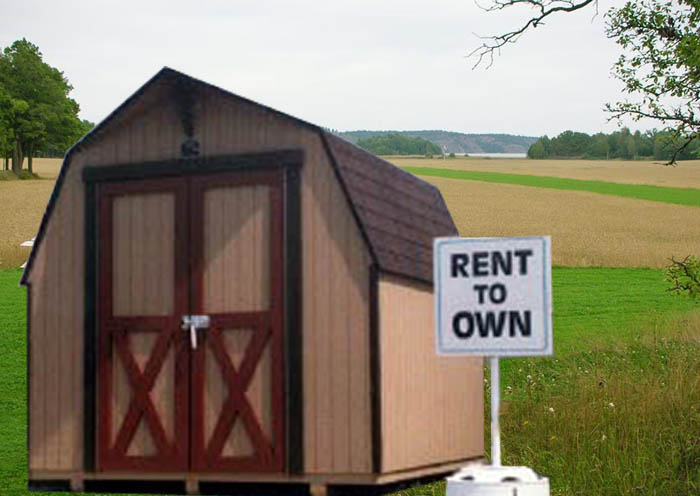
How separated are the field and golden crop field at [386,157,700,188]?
26.5 m

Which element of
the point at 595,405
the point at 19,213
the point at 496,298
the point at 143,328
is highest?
the point at 19,213

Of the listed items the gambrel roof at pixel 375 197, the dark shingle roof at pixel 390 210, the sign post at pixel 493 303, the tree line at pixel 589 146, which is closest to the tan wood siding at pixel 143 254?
the gambrel roof at pixel 375 197

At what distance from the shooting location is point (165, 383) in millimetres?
9695

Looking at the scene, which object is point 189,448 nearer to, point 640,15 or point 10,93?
point 640,15

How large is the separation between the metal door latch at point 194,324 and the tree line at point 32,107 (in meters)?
64.4

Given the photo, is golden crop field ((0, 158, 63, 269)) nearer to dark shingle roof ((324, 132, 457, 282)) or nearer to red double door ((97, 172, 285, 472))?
red double door ((97, 172, 285, 472))

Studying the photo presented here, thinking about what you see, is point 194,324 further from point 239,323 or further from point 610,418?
point 610,418

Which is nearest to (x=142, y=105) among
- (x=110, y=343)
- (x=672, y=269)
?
(x=110, y=343)

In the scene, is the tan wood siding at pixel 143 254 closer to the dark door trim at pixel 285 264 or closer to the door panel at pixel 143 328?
the door panel at pixel 143 328

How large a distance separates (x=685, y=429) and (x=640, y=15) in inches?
297

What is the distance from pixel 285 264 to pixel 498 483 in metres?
2.90

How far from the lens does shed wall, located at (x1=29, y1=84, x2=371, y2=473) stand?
8969mm

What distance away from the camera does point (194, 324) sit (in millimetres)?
9555

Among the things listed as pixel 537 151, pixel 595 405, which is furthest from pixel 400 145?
pixel 595 405
